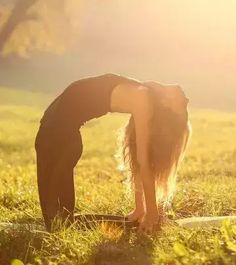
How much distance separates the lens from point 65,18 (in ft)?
54.3

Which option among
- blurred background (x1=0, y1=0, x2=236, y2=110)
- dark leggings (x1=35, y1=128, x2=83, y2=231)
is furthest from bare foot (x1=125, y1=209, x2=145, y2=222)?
blurred background (x1=0, y1=0, x2=236, y2=110)

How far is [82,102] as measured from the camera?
6246 mm

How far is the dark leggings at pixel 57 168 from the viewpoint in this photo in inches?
251

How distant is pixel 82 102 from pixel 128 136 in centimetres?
49

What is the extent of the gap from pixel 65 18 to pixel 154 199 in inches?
442

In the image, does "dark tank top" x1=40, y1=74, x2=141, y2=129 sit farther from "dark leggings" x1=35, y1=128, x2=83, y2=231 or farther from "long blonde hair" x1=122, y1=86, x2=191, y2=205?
"long blonde hair" x1=122, y1=86, x2=191, y2=205

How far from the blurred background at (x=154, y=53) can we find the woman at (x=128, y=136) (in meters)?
26.3

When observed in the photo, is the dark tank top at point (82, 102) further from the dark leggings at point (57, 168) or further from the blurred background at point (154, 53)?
the blurred background at point (154, 53)

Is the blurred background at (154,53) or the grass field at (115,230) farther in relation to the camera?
the blurred background at (154,53)

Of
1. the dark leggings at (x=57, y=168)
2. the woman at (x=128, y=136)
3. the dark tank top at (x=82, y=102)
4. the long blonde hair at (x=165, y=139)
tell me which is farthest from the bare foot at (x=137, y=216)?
the dark tank top at (x=82, y=102)

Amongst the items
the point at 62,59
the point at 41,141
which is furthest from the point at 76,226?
the point at 62,59

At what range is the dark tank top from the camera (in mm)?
6156

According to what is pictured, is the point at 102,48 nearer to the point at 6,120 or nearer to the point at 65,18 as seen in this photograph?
the point at 6,120

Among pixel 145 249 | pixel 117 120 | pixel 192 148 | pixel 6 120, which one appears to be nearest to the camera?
pixel 145 249
